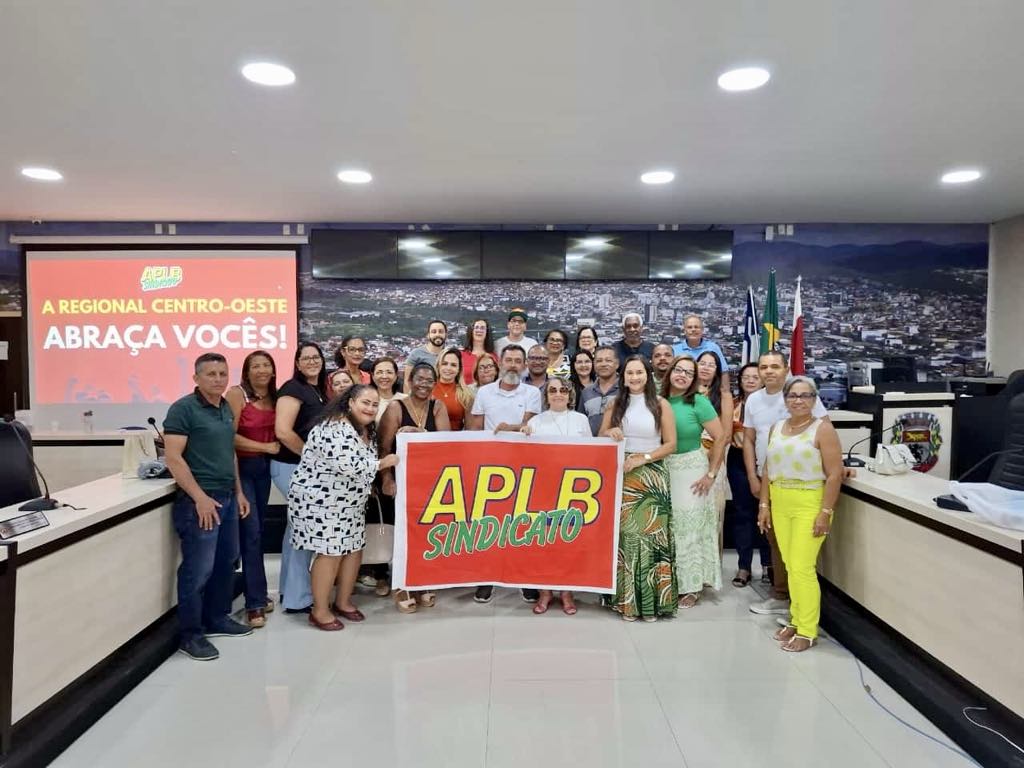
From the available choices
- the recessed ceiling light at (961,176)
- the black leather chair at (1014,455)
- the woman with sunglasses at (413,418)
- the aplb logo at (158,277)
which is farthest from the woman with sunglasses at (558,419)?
the aplb logo at (158,277)

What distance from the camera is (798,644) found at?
3.24 m

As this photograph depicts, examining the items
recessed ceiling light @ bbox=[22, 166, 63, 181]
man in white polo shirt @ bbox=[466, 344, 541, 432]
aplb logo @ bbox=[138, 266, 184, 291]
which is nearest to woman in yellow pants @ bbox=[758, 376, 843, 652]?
man in white polo shirt @ bbox=[466, 344, 541, 432]

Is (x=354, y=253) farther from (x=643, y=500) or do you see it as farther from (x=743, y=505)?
(x=743, y=505)

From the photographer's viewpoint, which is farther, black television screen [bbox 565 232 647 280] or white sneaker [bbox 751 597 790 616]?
black television screen [bbox 565 232 647 280]

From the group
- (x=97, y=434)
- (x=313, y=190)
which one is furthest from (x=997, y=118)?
(x=97, y=434)

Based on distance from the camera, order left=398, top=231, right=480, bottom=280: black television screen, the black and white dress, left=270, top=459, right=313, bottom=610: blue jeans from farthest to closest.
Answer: left=398, top=231, right=480, bottom=280: black television screen → left=270, top=459, right=313, bottom=610: blue jeans → the black and white dress

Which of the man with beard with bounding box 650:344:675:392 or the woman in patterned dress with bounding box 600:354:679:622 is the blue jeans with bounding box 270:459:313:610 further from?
the man with beard with bounding box 650:344:675:392

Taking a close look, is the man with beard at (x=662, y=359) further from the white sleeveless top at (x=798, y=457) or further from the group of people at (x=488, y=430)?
the white sleeveless top at (x=798, y=457)

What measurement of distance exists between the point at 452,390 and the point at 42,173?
3587 mm

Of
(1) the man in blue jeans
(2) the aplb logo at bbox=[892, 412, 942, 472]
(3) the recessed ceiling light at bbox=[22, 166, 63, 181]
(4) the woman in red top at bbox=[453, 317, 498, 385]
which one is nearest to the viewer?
(1) the man in blue jeans

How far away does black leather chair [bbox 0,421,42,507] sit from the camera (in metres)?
3.16

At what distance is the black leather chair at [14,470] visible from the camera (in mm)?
3160

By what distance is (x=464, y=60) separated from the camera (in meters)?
2.79

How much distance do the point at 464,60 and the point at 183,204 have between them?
13.5 feet
